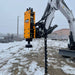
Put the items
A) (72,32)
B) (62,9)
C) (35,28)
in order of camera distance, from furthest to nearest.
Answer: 1. (72,32)
2. (62,9)
3. (35,28)

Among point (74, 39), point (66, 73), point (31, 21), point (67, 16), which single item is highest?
point (67, 16)

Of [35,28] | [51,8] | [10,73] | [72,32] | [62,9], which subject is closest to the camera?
[10,73]

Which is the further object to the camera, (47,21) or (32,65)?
(32,65)

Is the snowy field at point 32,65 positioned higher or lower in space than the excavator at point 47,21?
lower

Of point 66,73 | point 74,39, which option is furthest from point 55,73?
point 74,39

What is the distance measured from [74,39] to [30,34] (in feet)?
9.59

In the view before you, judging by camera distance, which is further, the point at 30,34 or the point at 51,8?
the point at 51,8

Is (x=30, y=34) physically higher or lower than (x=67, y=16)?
lower

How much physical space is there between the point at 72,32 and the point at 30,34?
2.89 metres

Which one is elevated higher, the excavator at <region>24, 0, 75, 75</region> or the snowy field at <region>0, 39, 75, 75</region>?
the excavator at <region>24, 0, 75, 75</region>

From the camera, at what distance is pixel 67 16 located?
4.70 metres

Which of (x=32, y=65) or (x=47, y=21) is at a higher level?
(x=47, y=21)

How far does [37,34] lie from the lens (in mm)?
2980

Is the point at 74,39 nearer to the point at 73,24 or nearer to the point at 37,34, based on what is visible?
the point at 73,24
